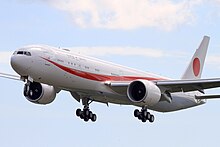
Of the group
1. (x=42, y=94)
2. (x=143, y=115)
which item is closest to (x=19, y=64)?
(x=42, y=94)

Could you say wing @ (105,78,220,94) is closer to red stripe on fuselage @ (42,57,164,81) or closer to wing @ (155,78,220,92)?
wing @ (155,78,220,92)

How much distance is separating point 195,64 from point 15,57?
80.7ft

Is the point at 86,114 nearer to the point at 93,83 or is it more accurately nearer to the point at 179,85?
the point at 93,83

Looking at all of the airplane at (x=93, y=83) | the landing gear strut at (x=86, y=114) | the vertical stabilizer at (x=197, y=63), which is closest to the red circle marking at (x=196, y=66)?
the vertical stabilizer at (x=197, y=63)

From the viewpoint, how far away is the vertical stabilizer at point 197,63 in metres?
87.4

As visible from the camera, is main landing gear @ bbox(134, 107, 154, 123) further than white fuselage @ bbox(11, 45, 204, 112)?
Yes

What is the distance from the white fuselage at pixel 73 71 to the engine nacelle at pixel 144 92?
0.94 metres

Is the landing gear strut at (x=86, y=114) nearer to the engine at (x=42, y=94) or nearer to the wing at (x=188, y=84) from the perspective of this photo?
the engine at (x=42, y=94)

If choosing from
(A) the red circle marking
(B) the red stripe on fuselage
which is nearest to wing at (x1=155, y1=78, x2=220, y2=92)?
(B) the red stripe on fuselage

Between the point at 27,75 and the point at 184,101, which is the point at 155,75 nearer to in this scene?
the point at 184,101

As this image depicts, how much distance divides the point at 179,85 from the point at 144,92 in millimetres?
3395

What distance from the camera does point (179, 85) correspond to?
247ft

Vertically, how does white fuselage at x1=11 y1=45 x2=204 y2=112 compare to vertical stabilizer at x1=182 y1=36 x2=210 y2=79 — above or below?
below

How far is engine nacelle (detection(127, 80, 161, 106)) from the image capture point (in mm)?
73188
